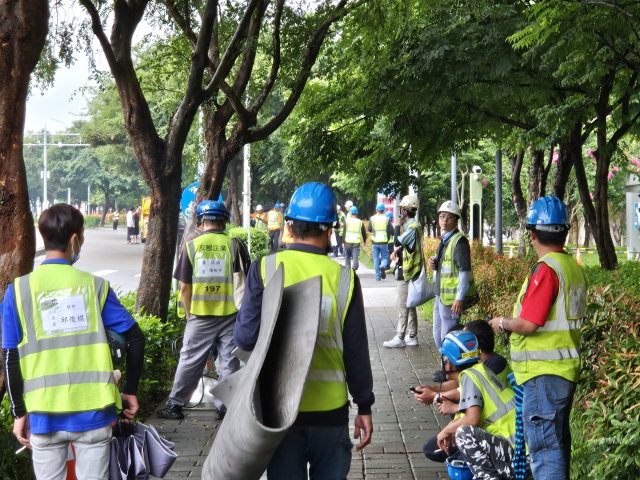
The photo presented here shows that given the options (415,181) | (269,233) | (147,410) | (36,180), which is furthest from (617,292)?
(36,180)

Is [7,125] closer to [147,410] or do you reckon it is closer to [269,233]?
[147,410]

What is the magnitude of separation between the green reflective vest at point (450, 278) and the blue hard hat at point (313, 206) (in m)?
4.26

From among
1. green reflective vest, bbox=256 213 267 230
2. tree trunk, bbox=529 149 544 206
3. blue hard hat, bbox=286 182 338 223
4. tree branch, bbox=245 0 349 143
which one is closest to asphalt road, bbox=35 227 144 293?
green reflective vest, bbox=256 213 267 230

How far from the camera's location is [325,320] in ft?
9.80

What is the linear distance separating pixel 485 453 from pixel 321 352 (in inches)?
62.2

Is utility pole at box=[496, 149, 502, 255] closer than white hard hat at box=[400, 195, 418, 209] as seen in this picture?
No

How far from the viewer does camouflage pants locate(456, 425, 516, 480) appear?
13.3 feet

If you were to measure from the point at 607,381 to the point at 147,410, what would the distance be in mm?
4063

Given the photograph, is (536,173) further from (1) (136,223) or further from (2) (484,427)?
(1) (136,223)

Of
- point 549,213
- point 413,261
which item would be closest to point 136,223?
point 413,261

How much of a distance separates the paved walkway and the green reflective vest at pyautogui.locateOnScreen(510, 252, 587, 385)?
1.43 meters

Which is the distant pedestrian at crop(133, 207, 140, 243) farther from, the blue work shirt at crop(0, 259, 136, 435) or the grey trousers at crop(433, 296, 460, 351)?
the blue work shirt at crop(0, 259, 136, 435)

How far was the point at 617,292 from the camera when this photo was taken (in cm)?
577

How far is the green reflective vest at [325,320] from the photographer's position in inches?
118
